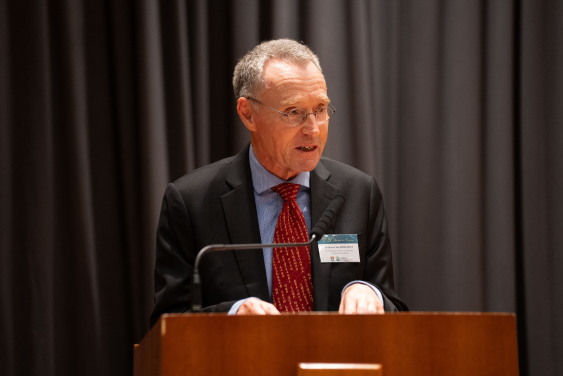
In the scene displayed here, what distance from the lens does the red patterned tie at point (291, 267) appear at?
1895 mm

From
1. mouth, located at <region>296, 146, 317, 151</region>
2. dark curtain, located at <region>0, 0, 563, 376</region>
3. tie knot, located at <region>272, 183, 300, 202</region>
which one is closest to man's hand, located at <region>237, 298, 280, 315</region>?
tie knot, located at <region>272, 183, 300, 202</region>

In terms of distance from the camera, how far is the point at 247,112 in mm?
2148

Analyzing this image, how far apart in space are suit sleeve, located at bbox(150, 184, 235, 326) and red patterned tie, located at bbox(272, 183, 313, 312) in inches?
12.2

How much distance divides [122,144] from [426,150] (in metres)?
1.56

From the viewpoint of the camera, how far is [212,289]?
1.90m

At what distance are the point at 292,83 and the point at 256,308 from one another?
89 centimetres

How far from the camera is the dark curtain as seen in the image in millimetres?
2377

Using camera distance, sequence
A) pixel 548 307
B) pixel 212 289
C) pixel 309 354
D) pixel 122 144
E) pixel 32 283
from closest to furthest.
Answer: pixel 309 354, pixel 212 289, pixel 32 283, pixel 122 144, pixel 548 307

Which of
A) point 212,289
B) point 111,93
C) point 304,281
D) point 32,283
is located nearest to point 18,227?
point 32,283

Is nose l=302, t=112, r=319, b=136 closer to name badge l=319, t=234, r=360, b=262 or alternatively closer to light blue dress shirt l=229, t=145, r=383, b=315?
light blue dress shirt l=229, t=145, r=383, b=315

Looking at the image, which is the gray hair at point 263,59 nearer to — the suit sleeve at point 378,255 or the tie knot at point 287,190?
the tie knot at point 287,190

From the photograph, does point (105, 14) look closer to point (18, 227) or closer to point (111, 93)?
point (111, 93)

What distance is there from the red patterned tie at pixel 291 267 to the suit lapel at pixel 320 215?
3cm

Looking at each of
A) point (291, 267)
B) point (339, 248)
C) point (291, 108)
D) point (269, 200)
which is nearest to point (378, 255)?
point (339, 248)
